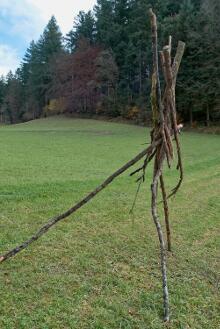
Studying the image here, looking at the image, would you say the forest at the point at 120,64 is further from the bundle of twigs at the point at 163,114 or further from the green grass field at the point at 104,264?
the bundle of twigs at the point at 163,114

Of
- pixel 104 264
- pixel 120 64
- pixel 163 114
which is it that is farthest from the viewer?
pixel 120 64

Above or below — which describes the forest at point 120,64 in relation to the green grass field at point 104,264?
above

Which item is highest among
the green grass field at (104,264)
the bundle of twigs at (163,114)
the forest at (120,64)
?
the forest at (120,64)

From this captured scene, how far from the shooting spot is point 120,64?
43156mm

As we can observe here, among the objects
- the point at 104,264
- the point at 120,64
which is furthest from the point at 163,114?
the point at 120,64

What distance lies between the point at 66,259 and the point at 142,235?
133 centimetres

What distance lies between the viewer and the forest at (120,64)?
29.1 m

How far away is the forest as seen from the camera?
29078 mm

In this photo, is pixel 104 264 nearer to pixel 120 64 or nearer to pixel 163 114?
pixel 163 114

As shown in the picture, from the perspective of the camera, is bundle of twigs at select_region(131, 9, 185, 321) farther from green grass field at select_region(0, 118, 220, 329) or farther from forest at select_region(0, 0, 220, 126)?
forest at select_region(0, 0, 220, 126)

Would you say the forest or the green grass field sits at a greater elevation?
the forest

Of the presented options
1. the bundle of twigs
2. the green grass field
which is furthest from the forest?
the bundle of twigs

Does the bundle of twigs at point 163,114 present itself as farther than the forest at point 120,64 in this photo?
No

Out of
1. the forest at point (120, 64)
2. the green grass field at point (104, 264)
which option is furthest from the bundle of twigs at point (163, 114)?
the forest at point (120, 64)
